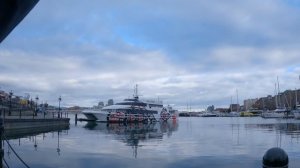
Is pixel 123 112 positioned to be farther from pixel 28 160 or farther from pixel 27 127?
pixel 28 160

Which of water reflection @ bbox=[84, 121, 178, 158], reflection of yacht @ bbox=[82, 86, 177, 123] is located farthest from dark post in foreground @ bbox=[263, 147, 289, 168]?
reflection of yacht @ bbox=[82, 86, 177, 123]

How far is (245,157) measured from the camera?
24.2m

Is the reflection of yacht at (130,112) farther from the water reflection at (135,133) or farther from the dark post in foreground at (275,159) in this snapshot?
the dark post in foreground at (275,159)

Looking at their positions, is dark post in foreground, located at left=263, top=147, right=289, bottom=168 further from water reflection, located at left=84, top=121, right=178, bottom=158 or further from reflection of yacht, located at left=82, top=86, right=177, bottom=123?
reflection of yacht, located at left=82, top=86, right=177, bottom=123

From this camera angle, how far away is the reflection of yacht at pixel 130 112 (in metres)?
94.3

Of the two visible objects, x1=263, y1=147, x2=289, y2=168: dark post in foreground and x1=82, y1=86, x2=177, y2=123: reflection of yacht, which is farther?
x1=82, y1=86, x2=177, y2=123: reflection of yacht

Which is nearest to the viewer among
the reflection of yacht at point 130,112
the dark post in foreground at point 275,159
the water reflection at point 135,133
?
the dark post in foreground at point 275,159

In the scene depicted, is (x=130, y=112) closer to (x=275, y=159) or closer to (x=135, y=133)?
(x=135, y=133)

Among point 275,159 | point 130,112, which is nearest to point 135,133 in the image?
point 275,159

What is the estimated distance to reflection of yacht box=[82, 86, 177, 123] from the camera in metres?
94.3

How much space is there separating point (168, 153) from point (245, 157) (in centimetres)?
480

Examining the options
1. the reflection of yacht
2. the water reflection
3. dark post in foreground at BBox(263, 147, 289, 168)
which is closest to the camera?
dark post in foreground at BBox(263, 147, 289, 168)

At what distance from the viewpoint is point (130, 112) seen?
98188 millimetres

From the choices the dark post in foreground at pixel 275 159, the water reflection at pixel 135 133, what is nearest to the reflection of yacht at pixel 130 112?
the water reflection at pixel 135 133
